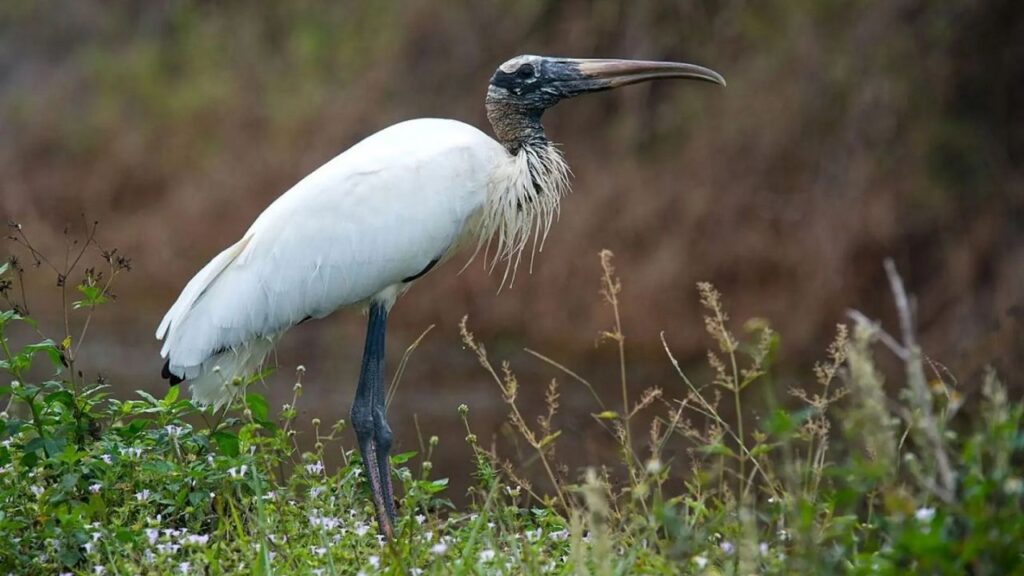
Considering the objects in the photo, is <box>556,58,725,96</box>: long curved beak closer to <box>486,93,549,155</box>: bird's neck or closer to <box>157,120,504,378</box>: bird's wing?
<box>486,93,549,155</box>: bird's neck

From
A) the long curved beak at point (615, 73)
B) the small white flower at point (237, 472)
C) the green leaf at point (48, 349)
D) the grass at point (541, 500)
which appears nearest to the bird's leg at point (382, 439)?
the grass at point (541, 500)

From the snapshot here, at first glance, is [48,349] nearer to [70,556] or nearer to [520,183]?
[70,556]

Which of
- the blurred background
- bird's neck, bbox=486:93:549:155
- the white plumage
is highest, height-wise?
bird's neck, bbox=486:93:549:155

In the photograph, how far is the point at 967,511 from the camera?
2814 mm

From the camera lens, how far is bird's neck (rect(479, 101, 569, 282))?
5.62 m

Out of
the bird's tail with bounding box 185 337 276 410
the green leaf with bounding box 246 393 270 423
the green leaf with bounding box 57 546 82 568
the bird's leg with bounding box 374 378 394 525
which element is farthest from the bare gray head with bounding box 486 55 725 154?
the green leaf with bounding box 57 546 82 568

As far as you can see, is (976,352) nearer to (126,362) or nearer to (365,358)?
(365,358)

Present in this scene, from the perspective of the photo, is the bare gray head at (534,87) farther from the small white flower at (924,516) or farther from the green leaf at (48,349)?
the small white flower at (924,516)

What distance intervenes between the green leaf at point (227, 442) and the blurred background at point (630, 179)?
3556 millimetres

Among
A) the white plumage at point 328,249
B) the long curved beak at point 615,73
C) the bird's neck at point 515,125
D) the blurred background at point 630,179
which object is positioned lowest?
the blurred background at point 630,179

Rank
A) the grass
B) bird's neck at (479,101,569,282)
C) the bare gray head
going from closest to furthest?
the grass, bird's neck at (479,101,569,282), the bare gray head

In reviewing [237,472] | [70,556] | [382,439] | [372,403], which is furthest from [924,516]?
[372,403]

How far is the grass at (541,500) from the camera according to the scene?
2.84 m

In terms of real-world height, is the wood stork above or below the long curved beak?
below
